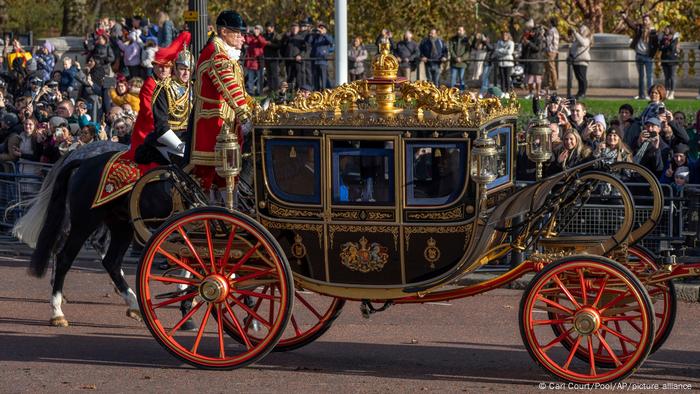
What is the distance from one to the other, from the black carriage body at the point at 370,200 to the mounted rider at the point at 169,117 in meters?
1.95

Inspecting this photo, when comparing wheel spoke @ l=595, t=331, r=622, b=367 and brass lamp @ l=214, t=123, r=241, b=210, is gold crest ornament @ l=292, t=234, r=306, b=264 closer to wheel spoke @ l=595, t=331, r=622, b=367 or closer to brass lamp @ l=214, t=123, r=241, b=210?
brass lamp @ l=214, t=123, r=241, b=210

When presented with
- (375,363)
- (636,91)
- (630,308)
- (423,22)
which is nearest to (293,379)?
(375,363)

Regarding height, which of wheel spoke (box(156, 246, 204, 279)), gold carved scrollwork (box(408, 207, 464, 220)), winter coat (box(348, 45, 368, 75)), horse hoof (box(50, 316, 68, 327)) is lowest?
horse hoof (box(50, 316, 68, 327))

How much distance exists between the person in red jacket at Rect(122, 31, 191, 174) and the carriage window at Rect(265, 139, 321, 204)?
87.0 inches

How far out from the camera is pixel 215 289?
9.32 m

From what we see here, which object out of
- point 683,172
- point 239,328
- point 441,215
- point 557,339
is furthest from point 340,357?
point 683,172

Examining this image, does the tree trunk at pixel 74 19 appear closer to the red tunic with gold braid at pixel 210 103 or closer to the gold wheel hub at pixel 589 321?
the red tunic with gold braid at pixel 210 103

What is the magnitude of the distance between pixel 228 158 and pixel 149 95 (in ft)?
8.76

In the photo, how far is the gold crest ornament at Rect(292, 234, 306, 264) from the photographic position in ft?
31.0

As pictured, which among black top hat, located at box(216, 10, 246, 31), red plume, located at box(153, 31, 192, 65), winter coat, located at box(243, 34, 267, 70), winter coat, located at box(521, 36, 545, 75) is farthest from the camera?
winter coat, located at box(243, 34, 267, 70)

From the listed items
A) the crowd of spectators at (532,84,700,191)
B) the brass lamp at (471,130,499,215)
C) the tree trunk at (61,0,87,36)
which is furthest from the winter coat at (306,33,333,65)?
the tree trunk at (61,0,87,36)

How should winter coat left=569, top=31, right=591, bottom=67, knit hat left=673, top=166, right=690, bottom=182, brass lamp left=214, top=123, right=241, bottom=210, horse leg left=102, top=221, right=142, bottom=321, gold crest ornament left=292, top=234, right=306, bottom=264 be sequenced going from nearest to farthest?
brass lamp left=214, top=123, right=241, bottom=210 < gold crest ornament left=292, top=234, right=306, bottom=264 < horse leg left=102, top=221, right=142, bottom=321 < knit hat left=673, top=166, right=690, bottom=182 < winter coat left=569, top=31, right=591, bottom=67

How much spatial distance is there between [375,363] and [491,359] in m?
0.85

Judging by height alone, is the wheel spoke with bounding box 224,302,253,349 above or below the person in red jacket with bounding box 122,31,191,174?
below
